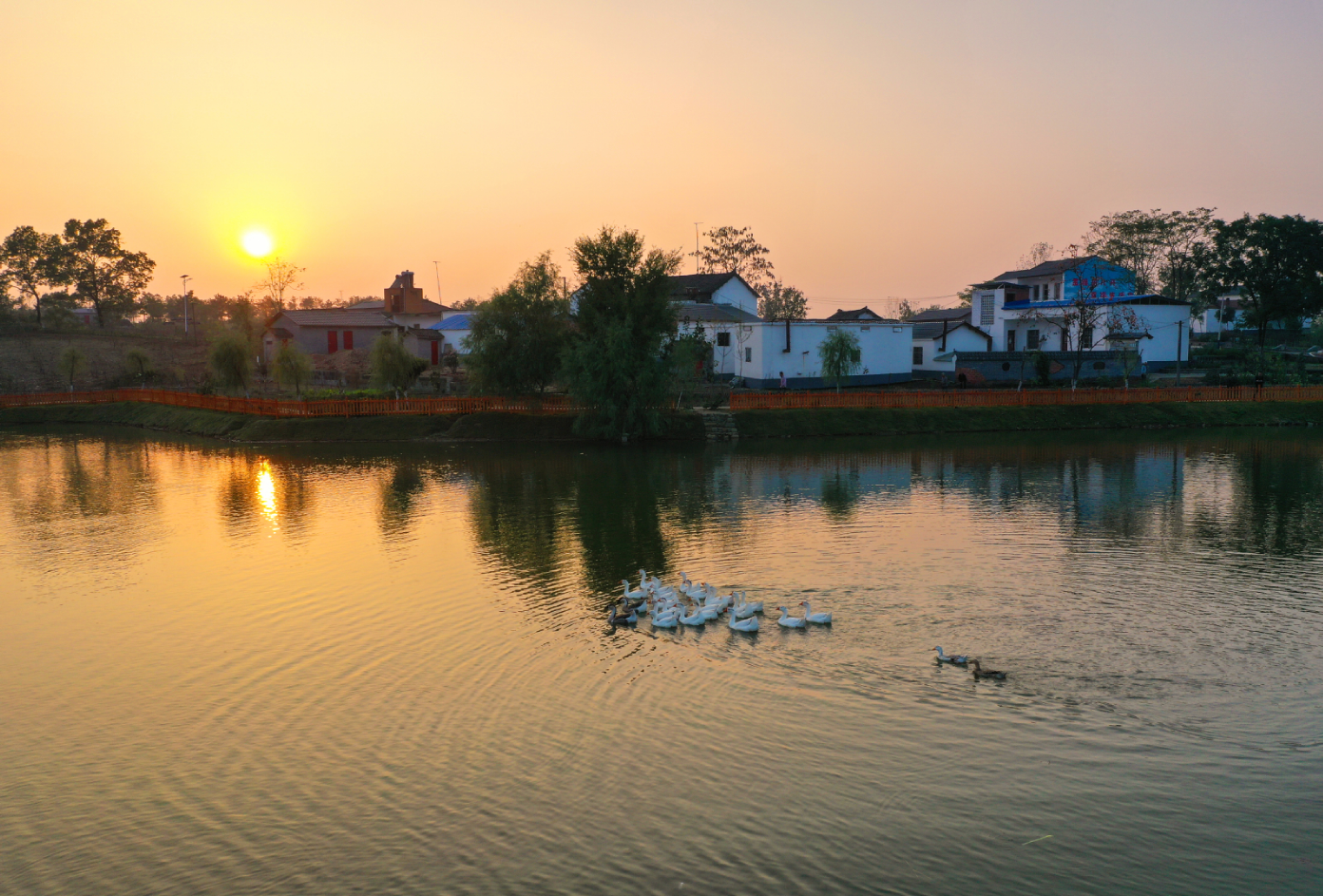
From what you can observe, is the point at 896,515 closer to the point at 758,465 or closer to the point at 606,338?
the point at 758,465

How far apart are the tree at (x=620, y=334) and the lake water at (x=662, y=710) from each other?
2373 centimetres

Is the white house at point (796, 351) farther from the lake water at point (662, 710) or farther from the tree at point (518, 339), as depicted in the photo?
the lake water at point (662, 710)

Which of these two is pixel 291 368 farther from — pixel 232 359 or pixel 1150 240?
pixel 1150 240

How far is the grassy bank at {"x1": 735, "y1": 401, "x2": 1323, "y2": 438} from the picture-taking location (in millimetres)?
61028

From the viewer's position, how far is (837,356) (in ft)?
228

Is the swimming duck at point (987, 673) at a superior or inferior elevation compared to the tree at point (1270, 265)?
inferior

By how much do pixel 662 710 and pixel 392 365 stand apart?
56.5 meters

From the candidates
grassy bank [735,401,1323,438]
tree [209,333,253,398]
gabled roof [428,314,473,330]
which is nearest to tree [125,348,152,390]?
tree [209,333,253,398]

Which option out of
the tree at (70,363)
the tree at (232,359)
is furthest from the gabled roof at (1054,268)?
the tree at (70,363)

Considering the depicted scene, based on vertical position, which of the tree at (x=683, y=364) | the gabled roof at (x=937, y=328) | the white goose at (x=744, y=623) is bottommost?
the white goose at (x=744, y=623)

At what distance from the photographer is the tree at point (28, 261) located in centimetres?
11275

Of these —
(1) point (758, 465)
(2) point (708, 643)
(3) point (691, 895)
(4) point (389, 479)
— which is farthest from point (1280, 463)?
(3) point (691, 895)

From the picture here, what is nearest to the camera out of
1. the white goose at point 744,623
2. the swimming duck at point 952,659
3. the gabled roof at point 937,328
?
the swimming duck at point 952,659

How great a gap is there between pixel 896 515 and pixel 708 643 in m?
15.6
